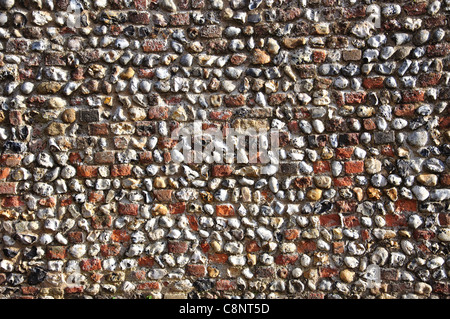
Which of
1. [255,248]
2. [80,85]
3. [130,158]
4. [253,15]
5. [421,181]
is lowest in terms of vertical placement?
[255,248]

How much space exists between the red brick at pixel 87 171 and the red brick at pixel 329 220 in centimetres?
163

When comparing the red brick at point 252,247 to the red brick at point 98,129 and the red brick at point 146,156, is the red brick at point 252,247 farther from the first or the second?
the red brick at point 98,129

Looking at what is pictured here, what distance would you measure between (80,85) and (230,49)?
3.61 feet

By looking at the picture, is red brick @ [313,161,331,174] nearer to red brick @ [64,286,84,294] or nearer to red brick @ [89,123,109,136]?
red brick @ [89,123,109,136]

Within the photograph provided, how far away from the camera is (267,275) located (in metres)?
2.62

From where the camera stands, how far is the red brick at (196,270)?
103 inches

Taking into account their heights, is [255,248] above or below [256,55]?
below

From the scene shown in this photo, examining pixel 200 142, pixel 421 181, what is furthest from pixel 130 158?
pixel 421 181

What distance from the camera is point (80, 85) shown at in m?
2.65

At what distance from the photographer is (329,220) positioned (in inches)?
103

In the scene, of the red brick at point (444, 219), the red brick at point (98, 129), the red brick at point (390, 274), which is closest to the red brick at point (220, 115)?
the red brick at point (98, 129)

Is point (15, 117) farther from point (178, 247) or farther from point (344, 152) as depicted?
point (344, 152)

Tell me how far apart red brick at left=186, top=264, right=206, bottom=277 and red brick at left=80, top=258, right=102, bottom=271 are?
635mm

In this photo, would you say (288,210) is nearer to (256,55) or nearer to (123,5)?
(256,55)
